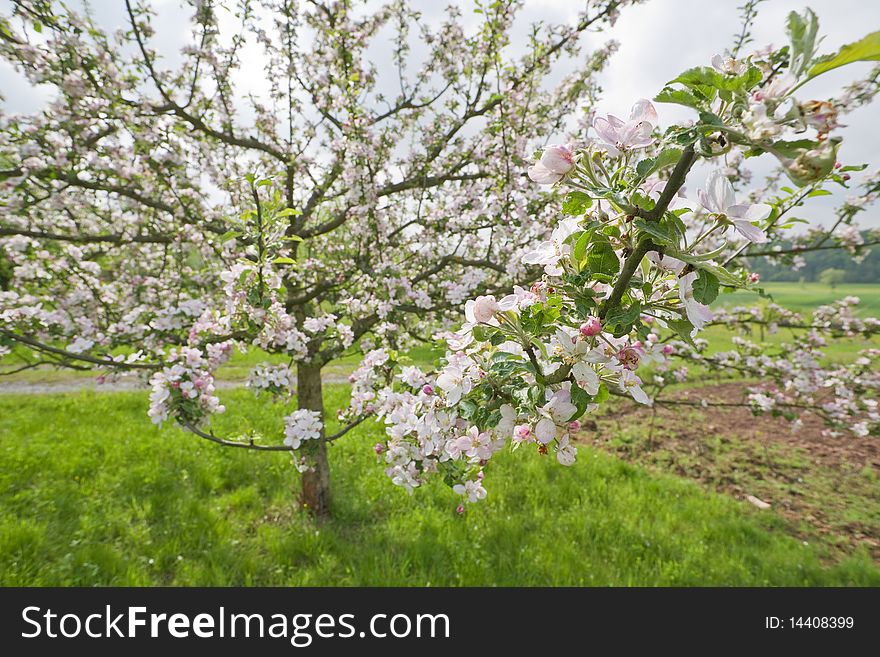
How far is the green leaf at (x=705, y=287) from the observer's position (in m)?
0.83

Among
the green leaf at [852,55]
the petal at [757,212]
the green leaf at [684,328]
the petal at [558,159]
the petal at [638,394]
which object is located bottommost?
the petal at [638,394]

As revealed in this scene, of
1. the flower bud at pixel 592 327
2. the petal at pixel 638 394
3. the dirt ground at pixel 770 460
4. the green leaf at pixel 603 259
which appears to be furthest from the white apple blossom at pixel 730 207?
the dirt ground at pixel 770 460

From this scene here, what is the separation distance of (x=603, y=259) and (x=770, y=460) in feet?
24.3

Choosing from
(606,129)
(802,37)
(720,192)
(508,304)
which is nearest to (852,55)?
(802,37)

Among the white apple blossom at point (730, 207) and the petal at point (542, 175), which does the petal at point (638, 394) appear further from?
the petal at point (542, 175)

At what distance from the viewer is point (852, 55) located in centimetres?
62

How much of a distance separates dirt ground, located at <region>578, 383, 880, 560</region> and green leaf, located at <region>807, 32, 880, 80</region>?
3.98m

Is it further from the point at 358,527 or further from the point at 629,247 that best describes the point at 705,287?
the point at 358,527

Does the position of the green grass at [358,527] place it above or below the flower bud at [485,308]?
below

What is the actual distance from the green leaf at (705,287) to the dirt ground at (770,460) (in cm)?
375

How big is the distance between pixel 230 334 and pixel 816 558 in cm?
581

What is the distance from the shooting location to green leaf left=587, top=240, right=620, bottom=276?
36.0 inches

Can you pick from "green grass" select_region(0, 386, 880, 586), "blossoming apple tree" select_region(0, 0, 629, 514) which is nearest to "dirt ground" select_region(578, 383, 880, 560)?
"green grass" select_region(0, 386, 880, 586)
